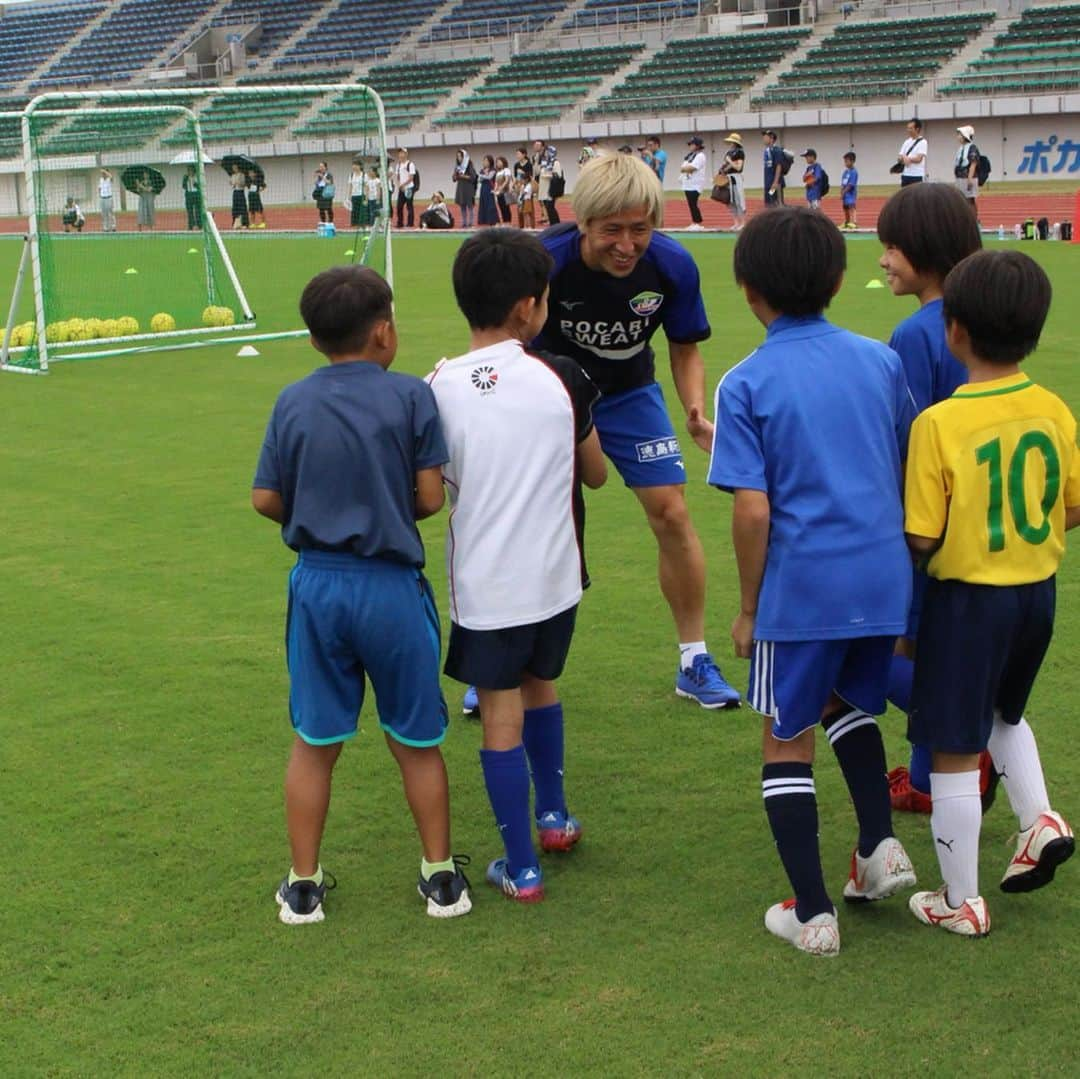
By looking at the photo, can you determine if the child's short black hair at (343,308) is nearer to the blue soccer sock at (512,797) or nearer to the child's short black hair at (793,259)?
the child's short black hair at (793,259)

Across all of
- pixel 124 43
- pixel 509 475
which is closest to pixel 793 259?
pixel 509 475

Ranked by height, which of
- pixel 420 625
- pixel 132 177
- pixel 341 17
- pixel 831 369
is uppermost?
pixel 341 17

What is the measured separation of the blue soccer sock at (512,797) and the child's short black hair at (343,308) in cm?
103

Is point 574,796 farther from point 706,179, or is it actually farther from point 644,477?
point 706,179

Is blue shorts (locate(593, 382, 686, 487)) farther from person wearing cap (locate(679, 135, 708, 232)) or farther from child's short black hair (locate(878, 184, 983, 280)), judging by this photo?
person wearing cap (locate(679, 135, 708, 232))

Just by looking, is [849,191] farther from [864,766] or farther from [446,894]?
[446,894]

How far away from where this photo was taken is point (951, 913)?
11.0ft

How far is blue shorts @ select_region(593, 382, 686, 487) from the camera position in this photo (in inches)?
A: 201

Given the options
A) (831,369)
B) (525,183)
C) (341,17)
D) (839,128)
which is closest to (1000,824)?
(831,369)

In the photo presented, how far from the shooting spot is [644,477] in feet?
16.8

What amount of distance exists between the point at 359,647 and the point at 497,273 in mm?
914

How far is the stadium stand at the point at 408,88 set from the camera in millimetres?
45875

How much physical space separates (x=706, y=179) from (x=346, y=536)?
39001mm

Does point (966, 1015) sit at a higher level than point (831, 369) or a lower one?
lower
